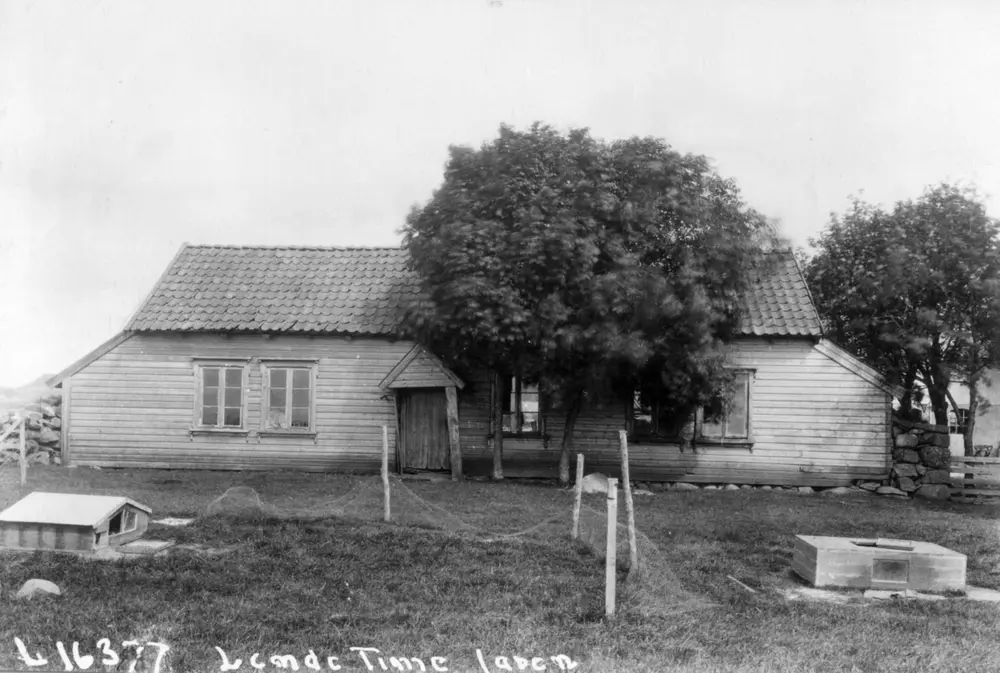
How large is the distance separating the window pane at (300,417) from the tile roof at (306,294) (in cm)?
185

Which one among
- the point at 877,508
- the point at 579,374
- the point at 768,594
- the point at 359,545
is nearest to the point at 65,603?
the point at 359,545

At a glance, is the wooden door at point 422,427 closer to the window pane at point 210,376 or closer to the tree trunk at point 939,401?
the window pane at point 210,376

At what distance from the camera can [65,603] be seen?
7418 millimetres

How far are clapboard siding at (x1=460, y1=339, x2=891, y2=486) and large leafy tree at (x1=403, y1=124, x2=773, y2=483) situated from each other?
1988 mm

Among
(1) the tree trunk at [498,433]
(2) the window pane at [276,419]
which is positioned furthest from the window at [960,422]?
(2) the window pane at [276,419]

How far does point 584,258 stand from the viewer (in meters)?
16.3

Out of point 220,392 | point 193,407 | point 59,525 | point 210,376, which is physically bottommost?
point 59,525

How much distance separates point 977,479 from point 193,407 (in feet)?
55.8

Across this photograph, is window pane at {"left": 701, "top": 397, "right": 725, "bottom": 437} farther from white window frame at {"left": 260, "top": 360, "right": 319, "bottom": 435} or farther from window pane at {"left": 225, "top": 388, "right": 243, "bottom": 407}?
window pane at {"left": 225, "top": 388, "right": 243, "bottom": 407}

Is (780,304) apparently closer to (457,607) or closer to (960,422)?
(457,607)

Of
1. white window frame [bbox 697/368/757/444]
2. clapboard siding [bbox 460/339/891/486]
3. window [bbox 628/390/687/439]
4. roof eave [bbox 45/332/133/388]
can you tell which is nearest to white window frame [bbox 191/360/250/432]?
roof eave [bbox 45/332/133/388]

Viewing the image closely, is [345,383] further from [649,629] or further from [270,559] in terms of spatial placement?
[649,629]

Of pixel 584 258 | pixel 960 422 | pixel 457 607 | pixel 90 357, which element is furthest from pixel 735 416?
pixel 960 422

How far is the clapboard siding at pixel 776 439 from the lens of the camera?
746 inches
